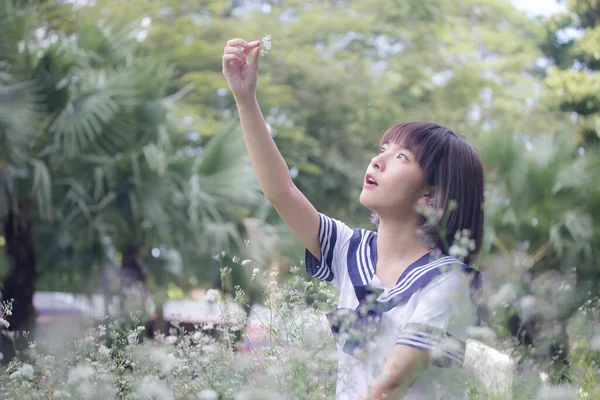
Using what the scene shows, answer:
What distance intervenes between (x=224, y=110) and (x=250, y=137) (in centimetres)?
1011

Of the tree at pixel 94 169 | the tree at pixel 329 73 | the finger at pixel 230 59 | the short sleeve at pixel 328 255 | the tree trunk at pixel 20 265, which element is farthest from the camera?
the tree at pixel 329 73

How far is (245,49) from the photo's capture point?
6.10ft

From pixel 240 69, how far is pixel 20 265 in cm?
472

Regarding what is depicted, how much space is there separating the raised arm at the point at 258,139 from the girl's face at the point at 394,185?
182 millimetres

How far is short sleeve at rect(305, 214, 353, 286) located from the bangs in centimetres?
28

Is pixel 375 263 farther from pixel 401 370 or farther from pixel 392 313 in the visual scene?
pixel 401 370

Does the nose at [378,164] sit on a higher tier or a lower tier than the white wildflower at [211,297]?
higher

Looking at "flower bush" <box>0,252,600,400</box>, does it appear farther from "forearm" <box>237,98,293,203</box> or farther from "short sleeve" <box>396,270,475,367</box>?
"forearm" <box>237,98,293,203</box>

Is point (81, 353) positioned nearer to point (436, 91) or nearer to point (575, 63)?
point (575, 63)

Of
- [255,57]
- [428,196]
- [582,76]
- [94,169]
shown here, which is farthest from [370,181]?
[582,76]

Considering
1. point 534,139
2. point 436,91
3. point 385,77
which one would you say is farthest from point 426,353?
point 436,91

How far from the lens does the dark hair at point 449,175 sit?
6.10ft

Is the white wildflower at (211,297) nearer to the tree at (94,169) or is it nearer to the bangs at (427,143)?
the bangs at (427,143)

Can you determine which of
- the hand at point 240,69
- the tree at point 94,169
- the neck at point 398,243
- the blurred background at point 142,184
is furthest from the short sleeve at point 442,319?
the tree at point 94,169
